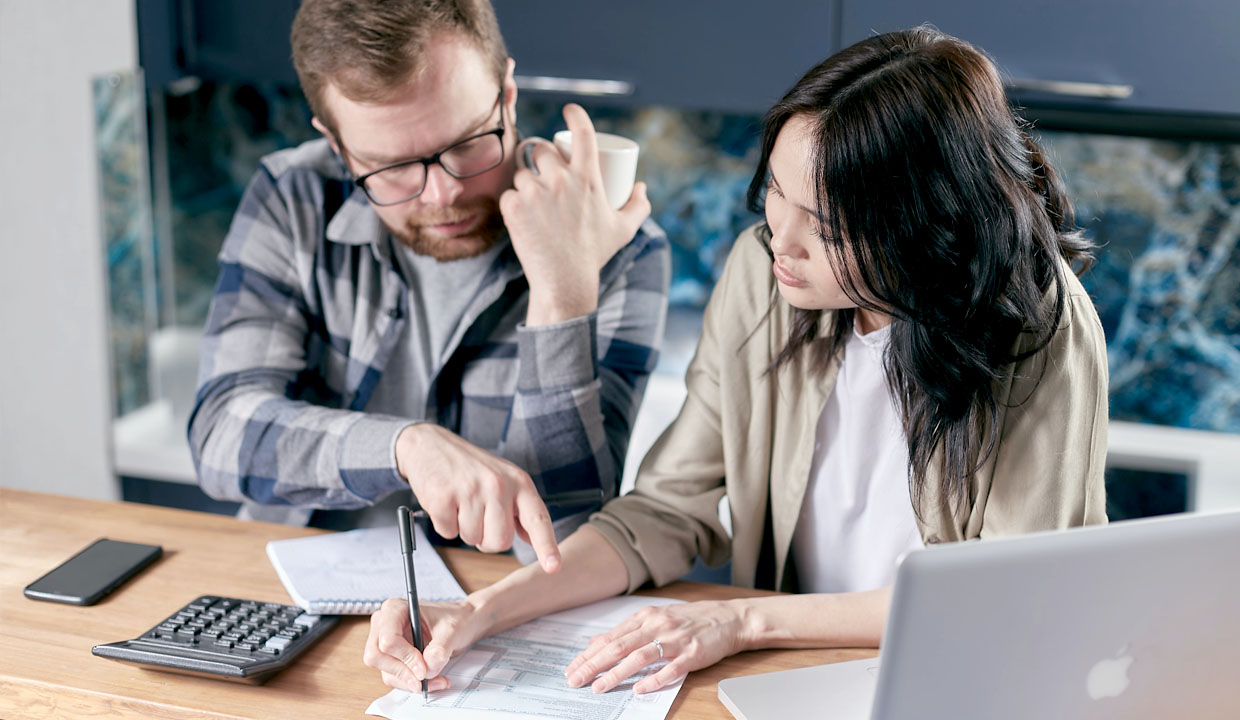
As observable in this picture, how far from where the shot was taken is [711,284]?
246 cm

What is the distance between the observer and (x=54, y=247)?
88.5 inches

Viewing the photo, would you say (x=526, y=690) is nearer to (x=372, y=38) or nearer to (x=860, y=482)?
(x=860, y=482)

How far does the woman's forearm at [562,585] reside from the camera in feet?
3.53

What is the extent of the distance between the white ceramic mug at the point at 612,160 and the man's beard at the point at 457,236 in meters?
0.08

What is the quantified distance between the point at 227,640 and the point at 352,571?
0.62ft

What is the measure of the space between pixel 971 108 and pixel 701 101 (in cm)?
97

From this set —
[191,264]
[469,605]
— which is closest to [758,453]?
[469,605]

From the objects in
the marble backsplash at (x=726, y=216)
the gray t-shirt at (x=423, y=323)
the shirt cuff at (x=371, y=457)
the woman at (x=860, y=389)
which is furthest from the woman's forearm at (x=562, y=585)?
the marble backsplash at (x=726, y=216)

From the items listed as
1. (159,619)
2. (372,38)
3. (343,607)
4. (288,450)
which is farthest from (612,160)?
(159,619)

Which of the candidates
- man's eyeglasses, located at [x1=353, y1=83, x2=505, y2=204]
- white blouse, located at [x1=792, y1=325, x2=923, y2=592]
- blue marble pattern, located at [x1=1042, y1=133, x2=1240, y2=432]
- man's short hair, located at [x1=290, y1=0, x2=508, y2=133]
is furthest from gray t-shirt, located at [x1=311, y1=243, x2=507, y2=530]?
blue marble pattern, located at [x1=1042, y1=133, x2=1240, y2=432]

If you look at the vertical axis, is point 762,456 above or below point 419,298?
below

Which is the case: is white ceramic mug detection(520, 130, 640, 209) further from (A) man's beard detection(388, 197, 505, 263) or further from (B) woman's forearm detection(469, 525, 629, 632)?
(B) woman's forearm detection(469, 525, 629, 632)

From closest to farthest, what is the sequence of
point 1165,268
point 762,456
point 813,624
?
point 813,624 → point 762,456 → point 1165,268

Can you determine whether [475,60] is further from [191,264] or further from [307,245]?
[191,264]
